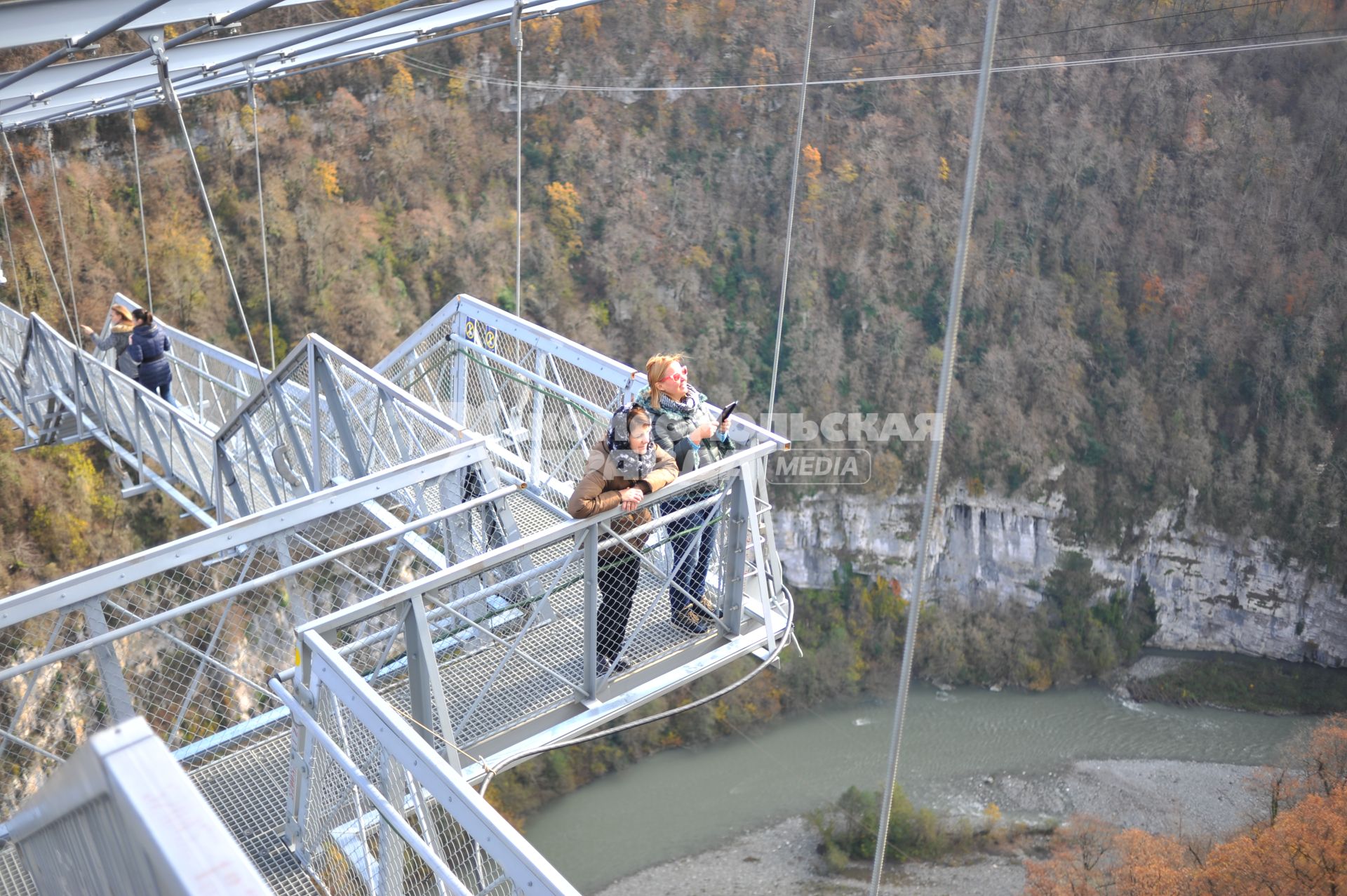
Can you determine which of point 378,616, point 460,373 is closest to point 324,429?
point 460,373

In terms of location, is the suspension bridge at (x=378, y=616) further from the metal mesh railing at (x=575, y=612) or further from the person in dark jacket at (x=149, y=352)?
the person in dark jacket at (x=149, y=352)

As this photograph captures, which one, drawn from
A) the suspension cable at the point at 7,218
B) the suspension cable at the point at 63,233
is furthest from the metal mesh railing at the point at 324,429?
the suspension cable at the point at 7,218

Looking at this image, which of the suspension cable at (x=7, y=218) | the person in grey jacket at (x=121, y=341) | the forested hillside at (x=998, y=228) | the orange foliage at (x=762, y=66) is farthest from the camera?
the orange foliage at (x=762, y=66)

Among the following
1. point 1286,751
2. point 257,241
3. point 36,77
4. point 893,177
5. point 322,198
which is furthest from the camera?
point 893,177

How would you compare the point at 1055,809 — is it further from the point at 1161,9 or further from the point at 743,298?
the point at 1161,9

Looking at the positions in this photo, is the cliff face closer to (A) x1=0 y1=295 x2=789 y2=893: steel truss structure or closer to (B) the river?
(B) the river

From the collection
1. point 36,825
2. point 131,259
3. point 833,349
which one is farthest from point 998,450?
point 36,825

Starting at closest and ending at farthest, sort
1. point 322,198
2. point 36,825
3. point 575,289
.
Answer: point 36,825
point 322,198
point 575,289
